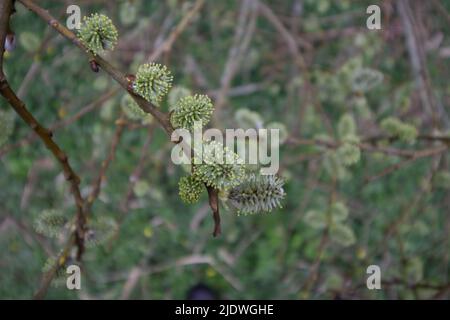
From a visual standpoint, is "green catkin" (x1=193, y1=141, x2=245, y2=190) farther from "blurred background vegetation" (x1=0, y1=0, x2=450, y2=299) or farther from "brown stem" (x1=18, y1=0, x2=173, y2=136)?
"blurred background vegetation" (x1=0, y1=0, x2=450, y2=299)

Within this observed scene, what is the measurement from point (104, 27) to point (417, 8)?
226cm

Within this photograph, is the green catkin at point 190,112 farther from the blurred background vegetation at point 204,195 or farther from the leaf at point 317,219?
the blurred background vegetation at point 204,195

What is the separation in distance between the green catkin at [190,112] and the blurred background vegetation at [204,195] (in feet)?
4.49

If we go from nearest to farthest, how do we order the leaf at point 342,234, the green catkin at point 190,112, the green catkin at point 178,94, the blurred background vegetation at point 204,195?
the green catkin at point 190,112, the green catkin at point 178,94, the leaf at point 342,234, the blurred background vegetation at point 204,195

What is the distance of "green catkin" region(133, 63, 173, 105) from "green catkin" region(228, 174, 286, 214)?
295 mm

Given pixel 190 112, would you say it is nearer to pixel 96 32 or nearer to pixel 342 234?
pixel 96 32

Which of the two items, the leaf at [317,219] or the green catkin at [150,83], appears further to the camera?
the leaf at [317,219]

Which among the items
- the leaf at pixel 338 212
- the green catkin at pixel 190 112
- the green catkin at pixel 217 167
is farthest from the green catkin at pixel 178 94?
the leaf at pixel 338 212

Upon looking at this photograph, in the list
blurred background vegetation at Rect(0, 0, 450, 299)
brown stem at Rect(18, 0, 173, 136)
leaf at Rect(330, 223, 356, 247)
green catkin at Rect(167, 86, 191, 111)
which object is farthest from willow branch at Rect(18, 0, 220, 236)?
blurred background vegetation at Rect(0, 0, 450, 299)

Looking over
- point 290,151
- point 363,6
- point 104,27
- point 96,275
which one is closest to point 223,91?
point 290,151

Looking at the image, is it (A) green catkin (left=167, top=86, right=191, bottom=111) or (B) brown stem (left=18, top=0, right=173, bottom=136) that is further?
(A) green catkin (left=167, top=86, right=191, bottom=111)

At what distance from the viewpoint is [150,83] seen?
1087 mm

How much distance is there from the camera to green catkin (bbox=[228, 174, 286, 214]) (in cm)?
112

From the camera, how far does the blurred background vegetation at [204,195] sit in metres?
2.70
